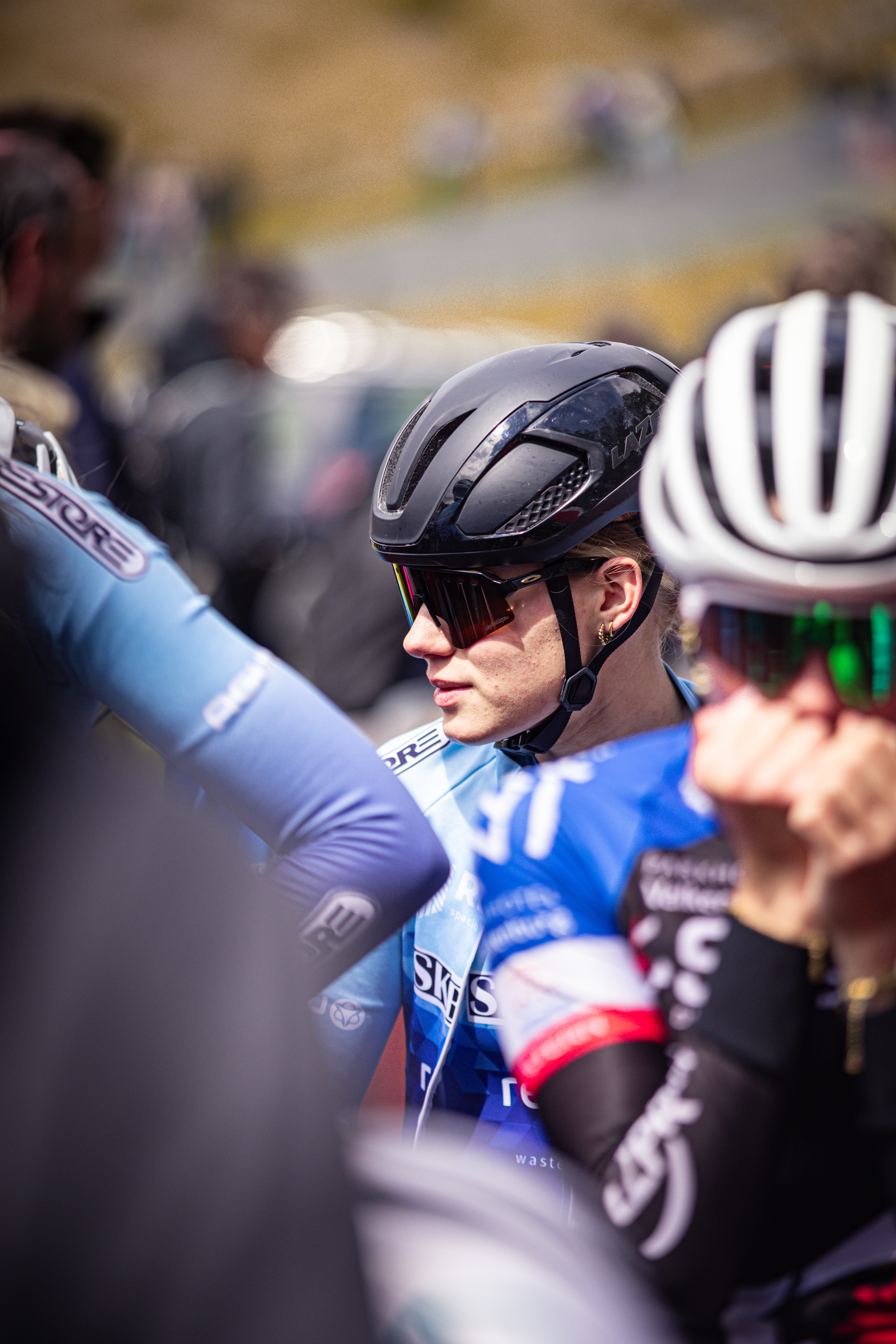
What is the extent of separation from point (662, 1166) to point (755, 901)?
305 mm

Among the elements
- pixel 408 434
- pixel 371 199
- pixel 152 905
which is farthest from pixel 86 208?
pixel 371 199

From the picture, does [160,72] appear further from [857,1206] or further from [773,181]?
[857,1206]

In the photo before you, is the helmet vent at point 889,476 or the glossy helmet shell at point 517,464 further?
the glossy helmet shell at point 517,464

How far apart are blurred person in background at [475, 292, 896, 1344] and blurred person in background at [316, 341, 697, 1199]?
62cm

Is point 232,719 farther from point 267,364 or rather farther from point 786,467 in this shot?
point 267,364

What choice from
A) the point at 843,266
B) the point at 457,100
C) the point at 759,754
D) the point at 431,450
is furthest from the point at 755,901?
the point at 457,100

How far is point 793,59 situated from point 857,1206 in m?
39.6

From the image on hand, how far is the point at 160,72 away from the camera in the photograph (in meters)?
61.2

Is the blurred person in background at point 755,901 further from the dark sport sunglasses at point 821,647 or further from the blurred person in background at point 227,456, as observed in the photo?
the blurred person in background at point 227,456

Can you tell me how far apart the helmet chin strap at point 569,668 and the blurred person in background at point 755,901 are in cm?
68

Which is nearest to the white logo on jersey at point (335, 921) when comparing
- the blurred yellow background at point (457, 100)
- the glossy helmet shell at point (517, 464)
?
the glossy helmet shell at point (517, 464)

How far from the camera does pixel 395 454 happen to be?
230cm

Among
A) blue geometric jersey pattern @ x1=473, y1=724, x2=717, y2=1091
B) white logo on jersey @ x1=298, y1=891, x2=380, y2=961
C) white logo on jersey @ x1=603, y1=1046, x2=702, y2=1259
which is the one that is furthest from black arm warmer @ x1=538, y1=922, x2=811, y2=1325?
white logo on jersey @ x1=298, y1=891, x2=380, y2=961

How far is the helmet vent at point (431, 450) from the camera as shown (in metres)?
2.19
